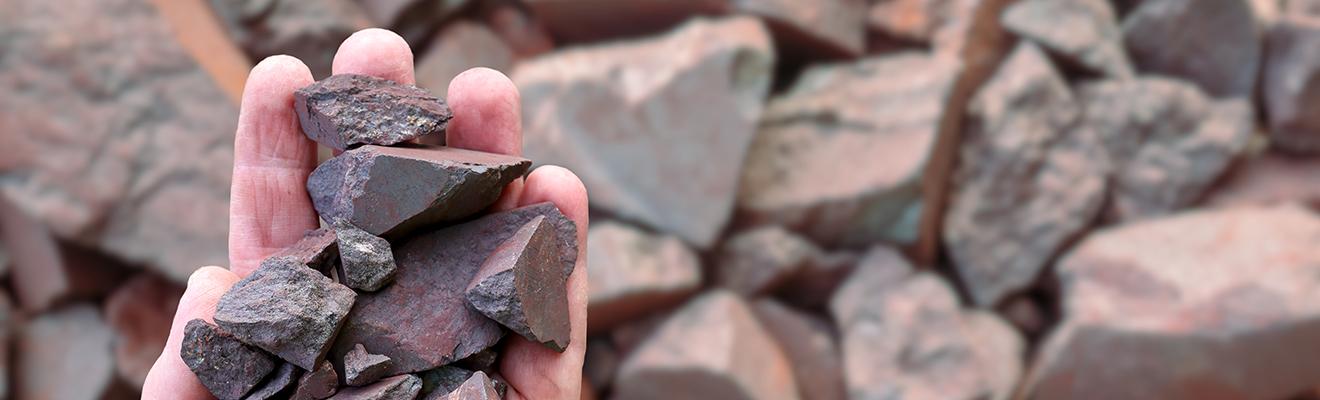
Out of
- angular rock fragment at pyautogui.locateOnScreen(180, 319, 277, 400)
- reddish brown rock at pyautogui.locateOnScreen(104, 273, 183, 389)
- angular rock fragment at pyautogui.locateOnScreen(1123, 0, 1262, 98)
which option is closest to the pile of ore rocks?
angular rock fragment at pyautogui.locateOnScreen(180, 319, 277, 400)

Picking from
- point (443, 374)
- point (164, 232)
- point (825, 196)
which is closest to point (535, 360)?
point (443, 374)

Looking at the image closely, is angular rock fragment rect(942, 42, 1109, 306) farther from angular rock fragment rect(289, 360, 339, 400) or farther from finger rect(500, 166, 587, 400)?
angular rock fragment rect(289, 360, 339, 400)

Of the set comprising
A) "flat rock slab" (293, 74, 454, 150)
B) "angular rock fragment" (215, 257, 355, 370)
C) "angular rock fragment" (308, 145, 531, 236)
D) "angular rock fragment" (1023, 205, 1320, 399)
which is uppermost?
"flat rock slab" (293, 74, 454, 150)

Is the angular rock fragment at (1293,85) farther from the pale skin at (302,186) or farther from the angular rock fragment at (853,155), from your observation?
the pale skin at (302,186)

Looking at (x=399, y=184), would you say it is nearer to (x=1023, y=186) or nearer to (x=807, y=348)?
(x=807, y=348)

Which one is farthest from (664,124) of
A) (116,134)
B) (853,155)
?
(116,134)

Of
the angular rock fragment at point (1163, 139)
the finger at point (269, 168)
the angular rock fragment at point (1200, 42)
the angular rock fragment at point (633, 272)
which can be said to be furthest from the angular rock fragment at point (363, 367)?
the angular rock fragment at point (1200, 42)
